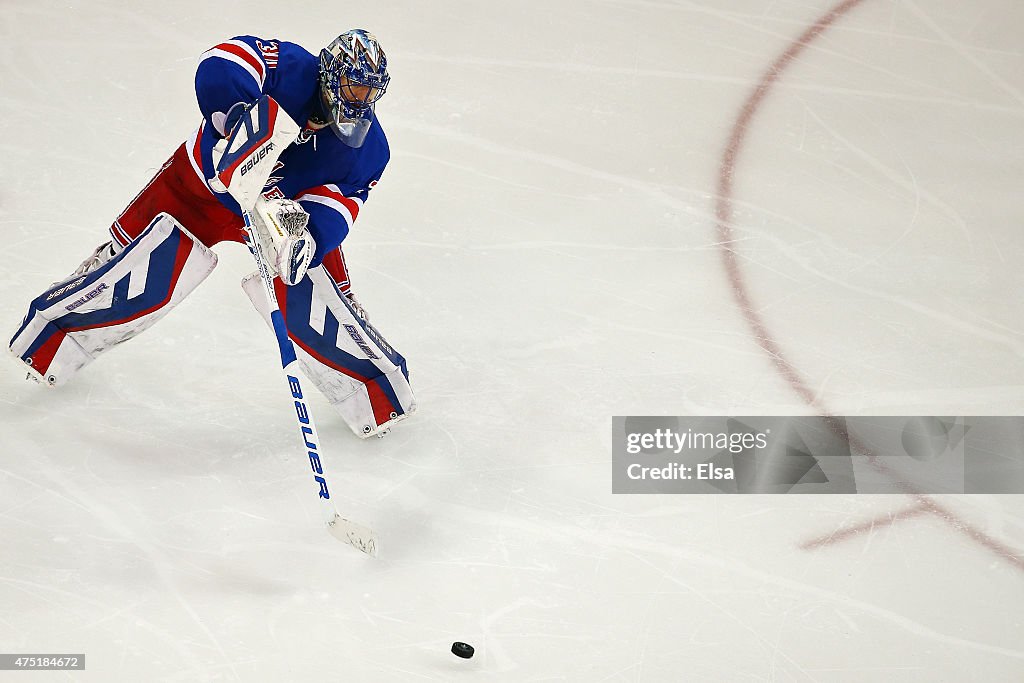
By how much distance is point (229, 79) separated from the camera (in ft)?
8.70

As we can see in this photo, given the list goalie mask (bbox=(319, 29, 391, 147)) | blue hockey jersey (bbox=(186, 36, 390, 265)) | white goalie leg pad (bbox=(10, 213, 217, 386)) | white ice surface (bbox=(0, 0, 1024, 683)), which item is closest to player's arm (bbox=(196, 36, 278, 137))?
blue hockey jersey (bbox=(186, 36, 390, 265))

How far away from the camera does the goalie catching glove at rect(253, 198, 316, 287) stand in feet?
8.64

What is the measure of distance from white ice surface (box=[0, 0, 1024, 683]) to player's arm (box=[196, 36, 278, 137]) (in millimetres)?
885

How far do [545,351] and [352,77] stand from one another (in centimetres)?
116

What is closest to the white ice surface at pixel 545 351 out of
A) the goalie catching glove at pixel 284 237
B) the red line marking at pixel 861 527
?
the red line marking at pixel 861 527

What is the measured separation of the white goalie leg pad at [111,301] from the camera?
2964 millimetres

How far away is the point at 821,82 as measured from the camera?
14.9ft

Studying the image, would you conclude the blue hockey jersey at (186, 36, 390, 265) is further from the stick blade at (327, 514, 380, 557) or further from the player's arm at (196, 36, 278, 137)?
the stick blade at (327, 514, 380, 557)

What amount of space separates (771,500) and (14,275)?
87.9 inches

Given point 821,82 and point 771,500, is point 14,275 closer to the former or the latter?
point 771,500

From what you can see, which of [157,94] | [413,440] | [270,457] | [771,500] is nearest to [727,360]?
[771,500]

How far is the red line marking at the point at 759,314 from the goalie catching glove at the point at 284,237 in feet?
4.41

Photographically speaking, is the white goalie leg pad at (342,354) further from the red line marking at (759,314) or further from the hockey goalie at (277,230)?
the red line marking at (759,314)

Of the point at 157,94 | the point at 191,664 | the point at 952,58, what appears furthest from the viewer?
the point at 952,58
